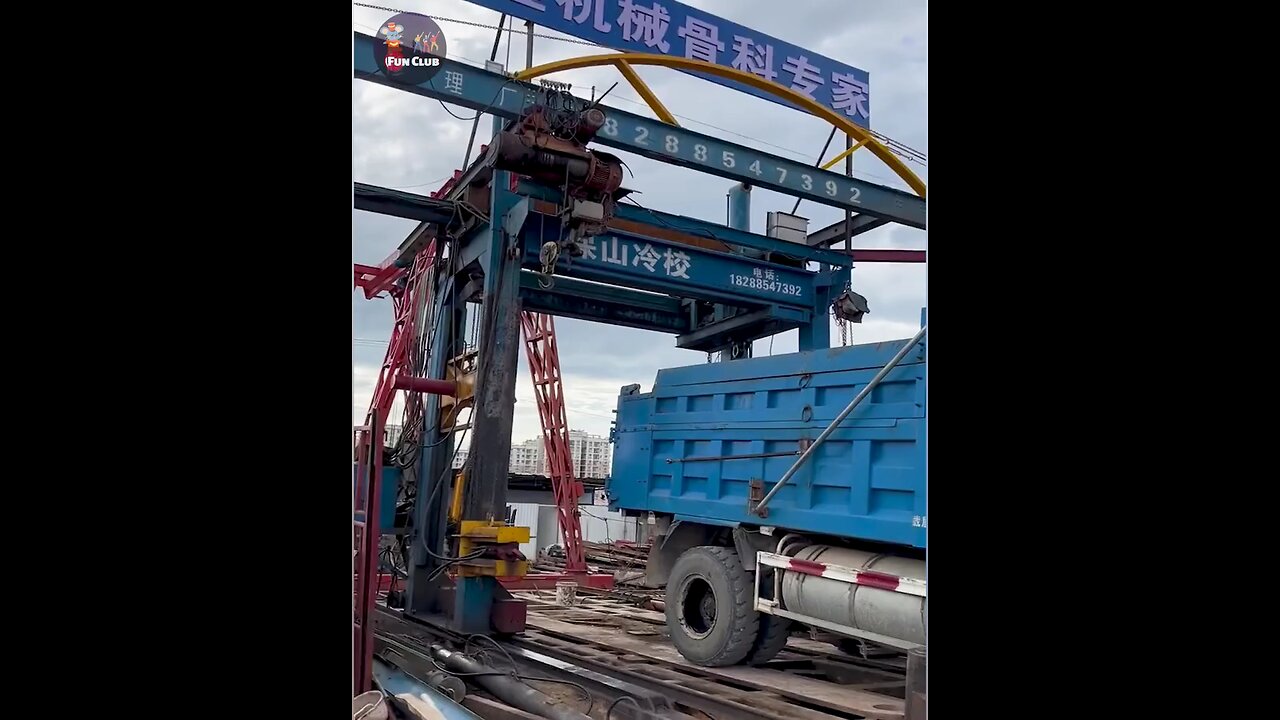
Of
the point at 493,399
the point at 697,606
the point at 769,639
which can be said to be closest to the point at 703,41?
the point at 493,399

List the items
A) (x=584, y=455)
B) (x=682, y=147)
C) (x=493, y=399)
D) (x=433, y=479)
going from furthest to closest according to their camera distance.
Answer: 1. (x=584, y=455)
2. (x=682, y=147)
3. (x=433, y=479)
4. (x=493, y=399)

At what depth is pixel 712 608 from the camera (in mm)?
7199

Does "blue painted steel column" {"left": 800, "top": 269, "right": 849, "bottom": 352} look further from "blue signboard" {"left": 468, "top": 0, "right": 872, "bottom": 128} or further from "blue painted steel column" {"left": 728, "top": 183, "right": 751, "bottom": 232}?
"blue signboard" {"left": 468, "top": 0, "right": 872, "bottom": 128}

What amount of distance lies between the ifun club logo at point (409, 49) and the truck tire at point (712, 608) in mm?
4948

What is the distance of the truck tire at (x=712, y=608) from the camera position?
22.1 feet

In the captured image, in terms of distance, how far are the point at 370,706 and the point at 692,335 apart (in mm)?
7909

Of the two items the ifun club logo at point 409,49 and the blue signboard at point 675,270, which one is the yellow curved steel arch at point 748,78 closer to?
the ifun club logo at point 409,49

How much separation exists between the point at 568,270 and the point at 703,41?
357 cm

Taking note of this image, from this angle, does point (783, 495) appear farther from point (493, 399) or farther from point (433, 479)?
point (433, 479)

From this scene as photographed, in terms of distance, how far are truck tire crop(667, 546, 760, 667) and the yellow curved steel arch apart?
496 cm

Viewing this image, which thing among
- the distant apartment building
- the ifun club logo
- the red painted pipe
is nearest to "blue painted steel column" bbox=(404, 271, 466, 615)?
the red painted pipe

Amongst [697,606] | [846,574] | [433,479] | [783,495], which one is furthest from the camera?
[433,479]
